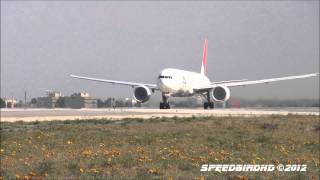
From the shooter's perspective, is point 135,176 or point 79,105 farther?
point 79,105

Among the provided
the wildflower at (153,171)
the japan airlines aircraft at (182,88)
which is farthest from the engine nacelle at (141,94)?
the wildflower at (153,171)

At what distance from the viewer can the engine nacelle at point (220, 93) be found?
174ft

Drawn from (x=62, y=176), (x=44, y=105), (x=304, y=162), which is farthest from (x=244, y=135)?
(x=44, y=105)

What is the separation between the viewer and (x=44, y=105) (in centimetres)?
10594

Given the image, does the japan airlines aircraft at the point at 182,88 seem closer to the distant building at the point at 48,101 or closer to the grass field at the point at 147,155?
the grass field at the point at 147,155

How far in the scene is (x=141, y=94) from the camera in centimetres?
5403

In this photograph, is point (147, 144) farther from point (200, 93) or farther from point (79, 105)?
point (79, 105)

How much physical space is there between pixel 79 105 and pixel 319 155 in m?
87.0

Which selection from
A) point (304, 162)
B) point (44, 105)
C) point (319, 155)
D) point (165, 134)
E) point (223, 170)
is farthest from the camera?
point (44, 105)

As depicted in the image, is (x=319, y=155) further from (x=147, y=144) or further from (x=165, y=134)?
(x=165, y=134)

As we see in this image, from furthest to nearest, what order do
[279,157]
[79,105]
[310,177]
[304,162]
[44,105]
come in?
[44,105]
[79,105]
[279,157]
[304,162]
[310,177]

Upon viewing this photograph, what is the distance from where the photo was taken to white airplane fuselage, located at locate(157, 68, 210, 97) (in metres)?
50.7

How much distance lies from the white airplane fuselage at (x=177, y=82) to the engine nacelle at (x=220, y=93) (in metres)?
3.01

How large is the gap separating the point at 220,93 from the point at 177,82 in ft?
17.5
